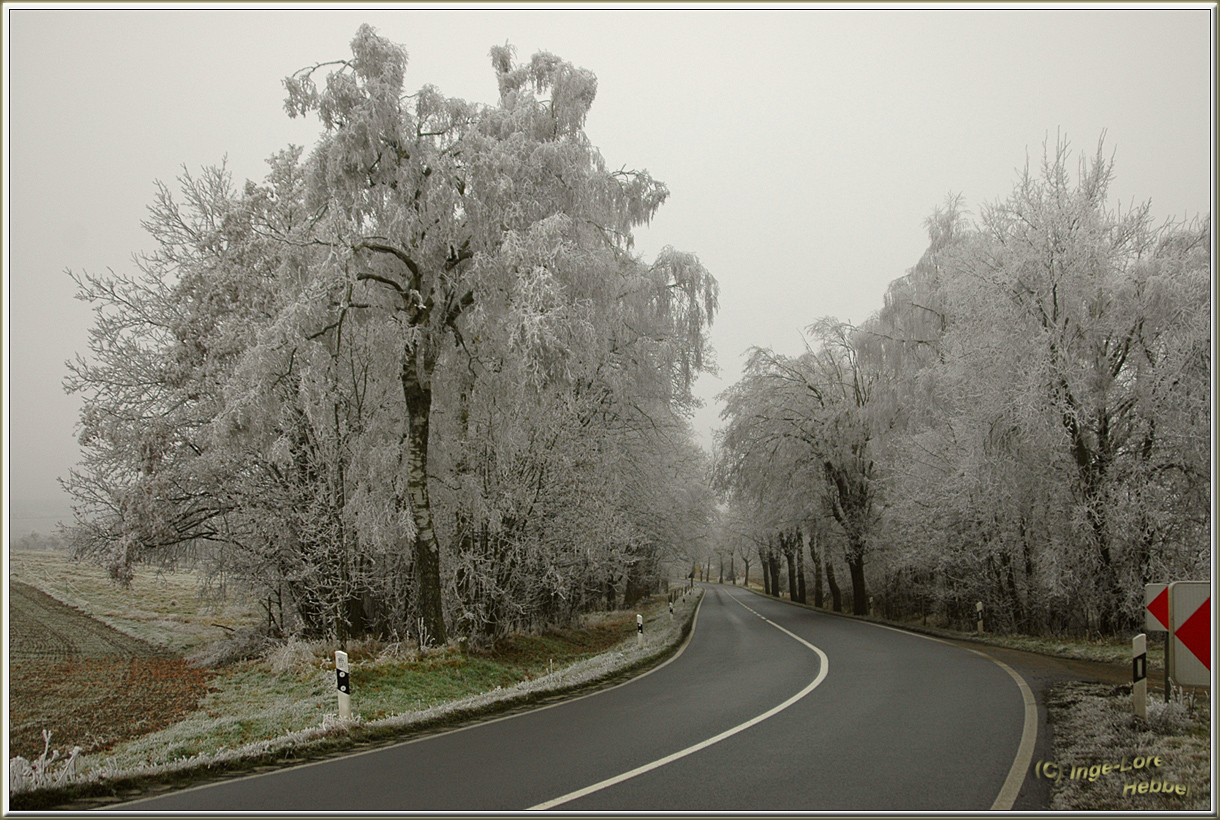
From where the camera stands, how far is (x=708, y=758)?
19.4 feet

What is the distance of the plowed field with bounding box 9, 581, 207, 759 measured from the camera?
8.33m

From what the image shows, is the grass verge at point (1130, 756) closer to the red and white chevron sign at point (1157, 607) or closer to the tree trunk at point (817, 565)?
the red and white chevron sign at point (1157, 607)

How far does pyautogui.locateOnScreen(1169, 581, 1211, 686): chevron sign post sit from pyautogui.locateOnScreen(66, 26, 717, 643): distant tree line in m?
7.66

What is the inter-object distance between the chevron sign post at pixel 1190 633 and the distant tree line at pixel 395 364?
25.1 ft

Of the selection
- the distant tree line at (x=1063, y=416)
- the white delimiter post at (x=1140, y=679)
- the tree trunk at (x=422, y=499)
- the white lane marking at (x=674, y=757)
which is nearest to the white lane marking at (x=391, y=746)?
the white lane marking at (x=674, y=757)

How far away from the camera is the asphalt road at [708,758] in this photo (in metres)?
4.88

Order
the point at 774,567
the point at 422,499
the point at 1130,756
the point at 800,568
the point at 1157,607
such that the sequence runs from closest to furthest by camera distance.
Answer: the point at 1130,756 → the point at 1157,607 → the point at 422,499 → the point at 800,568 → the point at 774,567

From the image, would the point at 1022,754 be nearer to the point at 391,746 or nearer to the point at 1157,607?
the point at 1157,607

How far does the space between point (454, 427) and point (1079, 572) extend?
1339 cm

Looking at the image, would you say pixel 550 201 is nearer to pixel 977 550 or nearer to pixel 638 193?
pixel 638 193

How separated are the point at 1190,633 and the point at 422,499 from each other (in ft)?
33.7

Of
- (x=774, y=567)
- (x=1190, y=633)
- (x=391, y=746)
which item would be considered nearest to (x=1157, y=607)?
(x=1190, y=633)

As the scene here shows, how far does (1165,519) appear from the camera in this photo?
12.9 metres

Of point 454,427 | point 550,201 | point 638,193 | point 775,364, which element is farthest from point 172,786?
point 775,364
